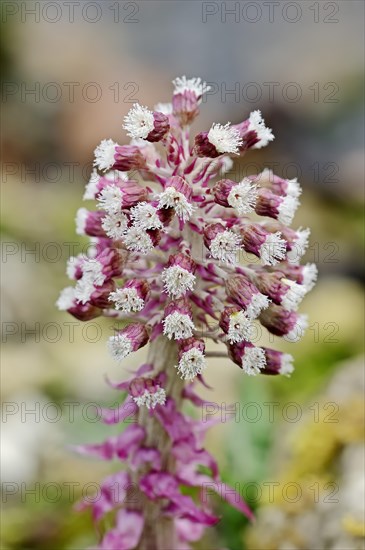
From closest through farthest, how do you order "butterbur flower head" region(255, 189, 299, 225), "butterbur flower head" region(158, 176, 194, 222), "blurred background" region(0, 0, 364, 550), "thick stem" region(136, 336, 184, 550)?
"butterbur flower head" region(158, 176, 194, 222), "butterbur flower head" region(255, 189, 299, 225), "thick stem" region(136, 336, 184, 550), "blurred background" region(0, 0, 364, 550)

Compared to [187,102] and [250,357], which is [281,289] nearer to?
[250,357]

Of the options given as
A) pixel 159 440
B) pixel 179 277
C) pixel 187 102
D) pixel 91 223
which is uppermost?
pixel 187 102

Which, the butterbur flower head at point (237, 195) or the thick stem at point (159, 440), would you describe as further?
the thick stem at point (159, 440)

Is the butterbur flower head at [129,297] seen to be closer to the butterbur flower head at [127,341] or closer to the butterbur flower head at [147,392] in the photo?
the butterbur flower head at [127,341]

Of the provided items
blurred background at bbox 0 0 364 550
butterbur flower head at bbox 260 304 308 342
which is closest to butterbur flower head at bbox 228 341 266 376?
butterbur flower head at bbox 260 304 308 342

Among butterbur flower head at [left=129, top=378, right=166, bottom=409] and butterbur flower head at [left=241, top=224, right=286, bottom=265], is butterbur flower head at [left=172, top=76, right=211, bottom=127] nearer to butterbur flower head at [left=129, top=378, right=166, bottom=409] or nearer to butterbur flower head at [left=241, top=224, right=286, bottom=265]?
butterbur flower head at [left=241, top=224, right=286, bottom=265]

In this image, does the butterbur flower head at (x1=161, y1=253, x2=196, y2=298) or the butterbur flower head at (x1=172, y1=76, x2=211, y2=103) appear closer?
the butterbur flower head at (x1=161, y1=253, x2=196, y2=298)

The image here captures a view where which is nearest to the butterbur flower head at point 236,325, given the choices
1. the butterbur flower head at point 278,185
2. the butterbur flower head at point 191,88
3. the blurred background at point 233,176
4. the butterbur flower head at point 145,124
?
the butterbur flower head at point 278,185

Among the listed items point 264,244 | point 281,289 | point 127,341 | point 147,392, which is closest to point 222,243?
point 264,244
